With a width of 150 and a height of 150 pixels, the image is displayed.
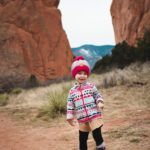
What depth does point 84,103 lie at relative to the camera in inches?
212

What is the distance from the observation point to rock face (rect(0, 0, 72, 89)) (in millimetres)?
41281

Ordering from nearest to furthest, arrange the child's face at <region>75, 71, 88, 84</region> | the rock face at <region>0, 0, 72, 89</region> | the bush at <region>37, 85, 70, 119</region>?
the child's face at <region>75, 71, 88, 84</region>, the bush at <region>37, 85, 70, 119</region>, the rock face at <region>0, 0, 72, 89</region>

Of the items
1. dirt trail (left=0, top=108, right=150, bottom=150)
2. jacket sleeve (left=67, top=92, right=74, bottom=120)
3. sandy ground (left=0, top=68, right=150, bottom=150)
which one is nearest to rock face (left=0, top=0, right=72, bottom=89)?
sandy ground (left=0, top=68, right=150, bottom=150)

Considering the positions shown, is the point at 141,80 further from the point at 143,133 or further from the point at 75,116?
the point at 75,116

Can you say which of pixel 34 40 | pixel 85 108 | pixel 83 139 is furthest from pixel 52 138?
pixel 34 40

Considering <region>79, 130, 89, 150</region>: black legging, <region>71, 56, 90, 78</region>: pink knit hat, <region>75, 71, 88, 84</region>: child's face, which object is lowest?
<region>79, 130, 89, 150</region>: black legging

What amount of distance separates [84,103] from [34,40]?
130 feet

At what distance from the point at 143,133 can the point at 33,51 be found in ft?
123

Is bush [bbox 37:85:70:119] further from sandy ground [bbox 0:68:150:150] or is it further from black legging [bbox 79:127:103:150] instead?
black legging [bbox 79:127:103:150]

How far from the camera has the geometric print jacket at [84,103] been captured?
538 centimetres

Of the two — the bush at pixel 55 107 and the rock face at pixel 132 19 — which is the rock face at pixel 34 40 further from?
the bush at pixel 55 107

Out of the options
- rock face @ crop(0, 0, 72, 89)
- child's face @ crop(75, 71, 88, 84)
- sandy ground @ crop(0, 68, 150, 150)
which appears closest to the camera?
child's face @ crop(75, 71, 88, 84)

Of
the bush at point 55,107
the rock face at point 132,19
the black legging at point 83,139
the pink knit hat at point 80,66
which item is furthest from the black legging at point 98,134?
the rock face at point 132,19

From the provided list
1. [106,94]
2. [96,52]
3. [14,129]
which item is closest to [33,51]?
[106,94]
